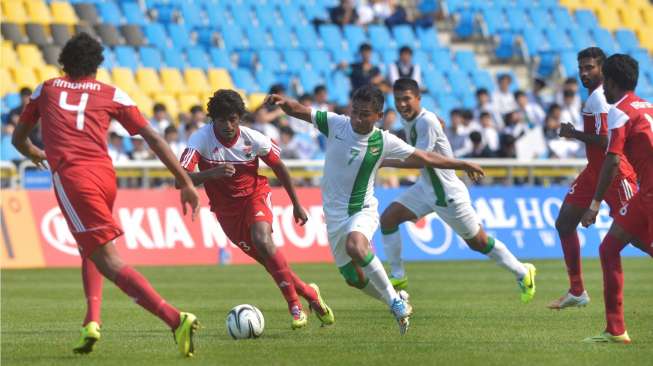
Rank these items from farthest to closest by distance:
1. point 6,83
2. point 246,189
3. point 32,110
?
point 6,83
point 246,189
point 32,110

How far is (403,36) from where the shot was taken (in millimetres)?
33375

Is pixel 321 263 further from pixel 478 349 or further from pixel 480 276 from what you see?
pixel 478 349

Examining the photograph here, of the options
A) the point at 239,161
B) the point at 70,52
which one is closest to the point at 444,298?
the point at 239,161

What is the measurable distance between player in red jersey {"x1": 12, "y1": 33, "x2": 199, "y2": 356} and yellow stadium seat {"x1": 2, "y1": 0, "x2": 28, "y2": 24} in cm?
1907

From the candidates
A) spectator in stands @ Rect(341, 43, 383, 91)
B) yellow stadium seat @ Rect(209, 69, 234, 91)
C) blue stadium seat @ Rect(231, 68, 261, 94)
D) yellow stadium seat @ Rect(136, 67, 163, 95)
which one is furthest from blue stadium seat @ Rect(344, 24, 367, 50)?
spectator in stands @ Rect(341, 43, 383, 91)

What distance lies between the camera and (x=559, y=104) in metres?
28.0

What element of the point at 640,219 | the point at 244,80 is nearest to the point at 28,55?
the point at 244,80

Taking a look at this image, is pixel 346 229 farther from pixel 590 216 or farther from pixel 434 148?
pixel 434 148

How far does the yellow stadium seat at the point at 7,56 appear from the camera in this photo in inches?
1046

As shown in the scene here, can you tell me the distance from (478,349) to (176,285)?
8184 millimetres

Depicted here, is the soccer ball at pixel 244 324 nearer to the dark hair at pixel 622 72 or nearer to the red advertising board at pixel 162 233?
the dark hair at pixel 622 72

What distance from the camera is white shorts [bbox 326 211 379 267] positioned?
11477mm

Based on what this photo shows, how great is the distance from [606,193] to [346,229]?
311 centimetres

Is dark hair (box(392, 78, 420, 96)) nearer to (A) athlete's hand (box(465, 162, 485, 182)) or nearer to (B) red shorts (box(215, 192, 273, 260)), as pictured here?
(B) red shorts (box(215, 192, 273, 260))
